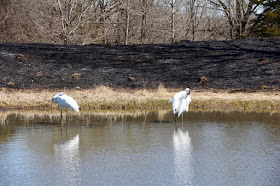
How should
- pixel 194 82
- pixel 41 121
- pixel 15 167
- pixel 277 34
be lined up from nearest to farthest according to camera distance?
pixel 15 167, pixel 41 121, pixel 194 82, pixel 277 34

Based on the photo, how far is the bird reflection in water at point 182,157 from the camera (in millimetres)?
6586

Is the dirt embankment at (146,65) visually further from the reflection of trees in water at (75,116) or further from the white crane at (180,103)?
the white crane at (180,103)

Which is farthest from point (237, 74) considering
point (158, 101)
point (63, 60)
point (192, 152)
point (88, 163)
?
point (88, 163)

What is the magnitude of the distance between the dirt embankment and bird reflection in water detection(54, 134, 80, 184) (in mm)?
12259

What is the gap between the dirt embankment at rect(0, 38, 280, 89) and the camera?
73.3ft

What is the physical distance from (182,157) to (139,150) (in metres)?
1.04

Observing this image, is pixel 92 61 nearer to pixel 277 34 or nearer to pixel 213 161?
pixel 277 34

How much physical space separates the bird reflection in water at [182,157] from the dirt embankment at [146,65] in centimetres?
1149

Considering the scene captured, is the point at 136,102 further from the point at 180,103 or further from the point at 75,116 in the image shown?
the point at 180,103

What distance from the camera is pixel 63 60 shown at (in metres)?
25.7

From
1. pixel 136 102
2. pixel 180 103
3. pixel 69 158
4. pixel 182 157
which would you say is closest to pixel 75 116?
pixel 136 102

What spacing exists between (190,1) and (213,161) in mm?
32765

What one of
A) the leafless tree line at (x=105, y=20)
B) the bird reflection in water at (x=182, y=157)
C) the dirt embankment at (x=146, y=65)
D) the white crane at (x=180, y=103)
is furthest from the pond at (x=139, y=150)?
the leafless tree line at (x=105, y=20)

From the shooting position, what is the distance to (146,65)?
25297 mm
